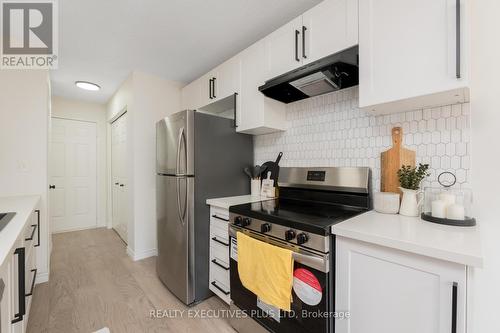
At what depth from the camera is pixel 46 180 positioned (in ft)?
7.79

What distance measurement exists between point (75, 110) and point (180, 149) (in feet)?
11.5

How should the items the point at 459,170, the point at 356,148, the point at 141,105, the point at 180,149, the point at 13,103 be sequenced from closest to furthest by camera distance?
the point at 459,170
the point at 356,148
the point at 180,149
the point at 13,103
the point at 141,105

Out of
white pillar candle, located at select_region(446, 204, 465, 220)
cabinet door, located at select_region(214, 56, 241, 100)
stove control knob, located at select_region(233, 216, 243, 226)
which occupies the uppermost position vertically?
cabinet door, located at select_region(214, 56, 241, 100)

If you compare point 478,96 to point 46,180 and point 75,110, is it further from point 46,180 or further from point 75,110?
point 75,110

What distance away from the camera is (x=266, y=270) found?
1.35m

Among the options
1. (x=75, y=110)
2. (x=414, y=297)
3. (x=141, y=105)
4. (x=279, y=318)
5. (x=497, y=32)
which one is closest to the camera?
(x=414, y=297)

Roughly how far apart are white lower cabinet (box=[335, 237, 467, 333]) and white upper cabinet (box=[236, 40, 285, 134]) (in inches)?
48.2

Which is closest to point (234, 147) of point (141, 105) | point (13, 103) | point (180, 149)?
point (180, 149)

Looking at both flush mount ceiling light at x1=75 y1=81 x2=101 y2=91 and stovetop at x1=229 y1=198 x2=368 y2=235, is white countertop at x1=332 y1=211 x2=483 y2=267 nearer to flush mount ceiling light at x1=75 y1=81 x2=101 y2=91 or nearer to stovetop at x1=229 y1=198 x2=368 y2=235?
stovetop at x1=229 y1=198 x2=368 y2=235

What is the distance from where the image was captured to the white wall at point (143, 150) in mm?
2922

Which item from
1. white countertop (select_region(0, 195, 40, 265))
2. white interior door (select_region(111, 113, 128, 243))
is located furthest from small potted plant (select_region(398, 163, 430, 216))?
white interior door (select_region(111, 113, 128, 243))

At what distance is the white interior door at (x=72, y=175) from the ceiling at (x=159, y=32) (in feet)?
4.93

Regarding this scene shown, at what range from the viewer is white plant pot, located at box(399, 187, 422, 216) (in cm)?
A: 132

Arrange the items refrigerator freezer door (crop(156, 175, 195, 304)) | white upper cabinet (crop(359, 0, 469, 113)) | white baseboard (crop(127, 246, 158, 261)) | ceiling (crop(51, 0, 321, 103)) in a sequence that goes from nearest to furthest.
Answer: white upper cabinet (crop(359, 0, 469, 113))
ceiling (crop(51, 0, 321, 103))
refrigerator freezer door (crop(156, 175, 195, 304))
white baseboard (crop(127, 246, 158, 261))
